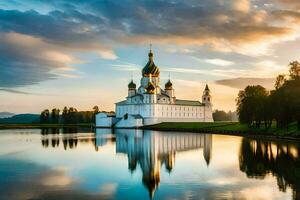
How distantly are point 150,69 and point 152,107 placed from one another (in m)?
16.9

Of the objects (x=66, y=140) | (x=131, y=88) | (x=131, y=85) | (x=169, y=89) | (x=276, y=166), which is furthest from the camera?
(x=169, y=89)

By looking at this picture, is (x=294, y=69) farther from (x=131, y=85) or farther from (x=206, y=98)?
(x=206, y=98)

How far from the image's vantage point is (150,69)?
490ft

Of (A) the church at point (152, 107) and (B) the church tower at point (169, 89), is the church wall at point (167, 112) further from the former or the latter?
(B) the church tower at point (169, 89)

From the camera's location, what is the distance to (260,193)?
20750mm

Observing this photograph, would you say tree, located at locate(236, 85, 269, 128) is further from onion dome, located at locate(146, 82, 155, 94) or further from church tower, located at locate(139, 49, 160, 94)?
church tower, located at locate(139, 49, 160, 94)

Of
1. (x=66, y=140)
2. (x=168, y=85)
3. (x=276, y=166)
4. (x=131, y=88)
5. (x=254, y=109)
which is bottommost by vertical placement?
(x=276, y=166)

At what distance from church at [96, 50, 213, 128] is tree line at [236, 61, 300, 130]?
5748 cm

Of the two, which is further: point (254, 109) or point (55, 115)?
point (55, 115)

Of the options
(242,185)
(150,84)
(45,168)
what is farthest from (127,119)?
(242,185)

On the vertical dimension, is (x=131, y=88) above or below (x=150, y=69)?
below

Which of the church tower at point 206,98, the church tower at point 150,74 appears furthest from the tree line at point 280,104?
the church tower at point 206,98

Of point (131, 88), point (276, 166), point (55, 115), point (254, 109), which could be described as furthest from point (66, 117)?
point (276, 166)

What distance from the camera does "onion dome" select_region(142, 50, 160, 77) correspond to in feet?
488
